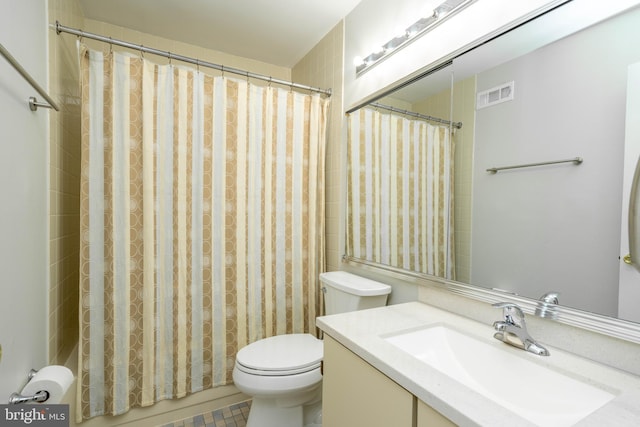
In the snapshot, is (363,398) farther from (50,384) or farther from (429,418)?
(50,384)

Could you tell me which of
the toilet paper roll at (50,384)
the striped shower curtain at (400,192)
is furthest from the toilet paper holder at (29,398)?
the striped shower curtain at (400,192)

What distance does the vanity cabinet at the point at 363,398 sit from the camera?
0.61 meters

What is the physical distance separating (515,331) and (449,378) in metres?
0.32

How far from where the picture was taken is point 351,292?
140 centimetres

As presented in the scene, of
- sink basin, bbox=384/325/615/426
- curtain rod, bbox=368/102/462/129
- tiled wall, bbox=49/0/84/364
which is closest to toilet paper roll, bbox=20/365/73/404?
tiled wall, bbox=49/0/84/364

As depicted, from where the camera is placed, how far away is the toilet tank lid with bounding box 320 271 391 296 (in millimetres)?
1355

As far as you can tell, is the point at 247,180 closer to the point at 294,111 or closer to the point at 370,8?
the point at 294,111

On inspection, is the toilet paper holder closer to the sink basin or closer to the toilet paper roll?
the toilet paper roll

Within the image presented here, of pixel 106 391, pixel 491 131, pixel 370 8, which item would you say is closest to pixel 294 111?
pixel 370 8

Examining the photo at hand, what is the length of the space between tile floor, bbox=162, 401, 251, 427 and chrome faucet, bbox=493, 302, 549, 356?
1.46 m

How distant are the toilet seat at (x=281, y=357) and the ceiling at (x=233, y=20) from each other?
194 cm

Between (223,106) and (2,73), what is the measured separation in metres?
0.95

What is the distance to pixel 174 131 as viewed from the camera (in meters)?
1.56

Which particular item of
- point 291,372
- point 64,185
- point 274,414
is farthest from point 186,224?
point 274,414
